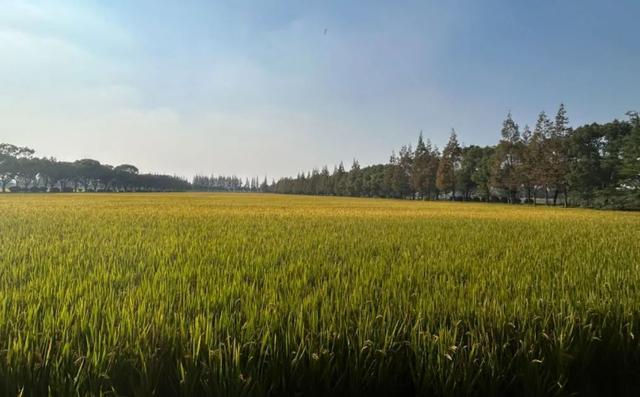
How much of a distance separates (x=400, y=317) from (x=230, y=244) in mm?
5108

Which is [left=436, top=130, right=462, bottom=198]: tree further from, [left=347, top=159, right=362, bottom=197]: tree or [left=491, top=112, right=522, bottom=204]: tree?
[left=347, top=159, right=362, bottom=197]: tree

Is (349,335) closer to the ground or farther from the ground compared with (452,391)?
farther from the ground

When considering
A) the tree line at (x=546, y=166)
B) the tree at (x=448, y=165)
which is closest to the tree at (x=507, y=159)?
the tree line at (x=546, y=166)

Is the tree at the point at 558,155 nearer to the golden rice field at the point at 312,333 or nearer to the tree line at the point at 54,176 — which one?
the golden rice field at the point at 312,333

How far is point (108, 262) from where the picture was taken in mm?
4910

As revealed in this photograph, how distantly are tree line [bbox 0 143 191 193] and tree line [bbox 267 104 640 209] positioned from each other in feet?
356

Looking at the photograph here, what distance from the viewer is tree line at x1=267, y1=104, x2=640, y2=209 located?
1732 inches

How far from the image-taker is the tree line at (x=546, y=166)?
44.0m

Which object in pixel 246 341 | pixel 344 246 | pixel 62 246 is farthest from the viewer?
pixel 344 246

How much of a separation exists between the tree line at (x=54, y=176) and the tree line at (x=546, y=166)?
109 meters

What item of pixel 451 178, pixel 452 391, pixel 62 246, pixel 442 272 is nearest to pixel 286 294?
pixel 452 391

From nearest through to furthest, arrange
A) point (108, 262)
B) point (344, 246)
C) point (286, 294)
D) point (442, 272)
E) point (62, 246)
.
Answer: point (286, 294), point (442, 272), point (108, 262), point (62, 246), point (344, 246)

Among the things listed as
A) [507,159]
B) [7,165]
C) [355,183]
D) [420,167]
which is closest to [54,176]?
[7,165]

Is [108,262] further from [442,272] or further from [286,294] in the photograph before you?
[442,272]
